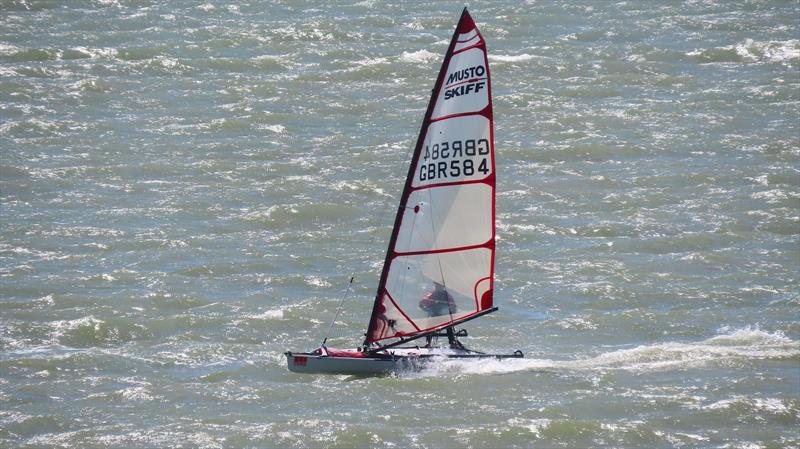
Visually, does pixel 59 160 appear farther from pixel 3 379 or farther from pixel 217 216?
pixel 3 379

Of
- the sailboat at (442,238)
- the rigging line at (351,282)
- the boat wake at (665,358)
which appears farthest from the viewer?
the rigging line at (351,282)

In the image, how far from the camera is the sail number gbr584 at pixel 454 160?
2964 centimetres

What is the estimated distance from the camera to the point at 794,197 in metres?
42.9

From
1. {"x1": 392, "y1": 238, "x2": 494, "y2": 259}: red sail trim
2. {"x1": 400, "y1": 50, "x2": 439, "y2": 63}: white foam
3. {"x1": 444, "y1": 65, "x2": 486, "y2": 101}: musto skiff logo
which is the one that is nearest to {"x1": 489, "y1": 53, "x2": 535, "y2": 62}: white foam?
{"x1": 400, "y1": 50, "x2": 439, "y2": 63}: white foam

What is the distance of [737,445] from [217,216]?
66.4 ft

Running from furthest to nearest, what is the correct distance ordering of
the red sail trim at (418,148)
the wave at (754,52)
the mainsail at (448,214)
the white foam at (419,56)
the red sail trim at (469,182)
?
the white foam at (419,56) → the wave at (754,52) → the red sail trim at (469,182) → the mainsail at (448,214) → the red sail trim at (418,148)

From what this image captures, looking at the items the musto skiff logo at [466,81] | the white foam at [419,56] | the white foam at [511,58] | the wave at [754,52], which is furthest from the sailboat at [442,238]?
the wave at [754,52]

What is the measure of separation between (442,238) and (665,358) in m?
6.21

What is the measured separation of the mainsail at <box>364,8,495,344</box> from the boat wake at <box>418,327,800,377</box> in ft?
3.71

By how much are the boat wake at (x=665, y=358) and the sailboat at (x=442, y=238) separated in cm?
→ 29

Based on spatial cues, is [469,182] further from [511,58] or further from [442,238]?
[511,58]

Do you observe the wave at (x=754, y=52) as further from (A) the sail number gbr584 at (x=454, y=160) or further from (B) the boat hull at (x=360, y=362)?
(B) the boat hull at (x=360, y=362)

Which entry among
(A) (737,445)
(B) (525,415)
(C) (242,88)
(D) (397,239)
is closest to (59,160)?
(C) (242,88)

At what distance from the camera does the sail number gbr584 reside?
2964cm
